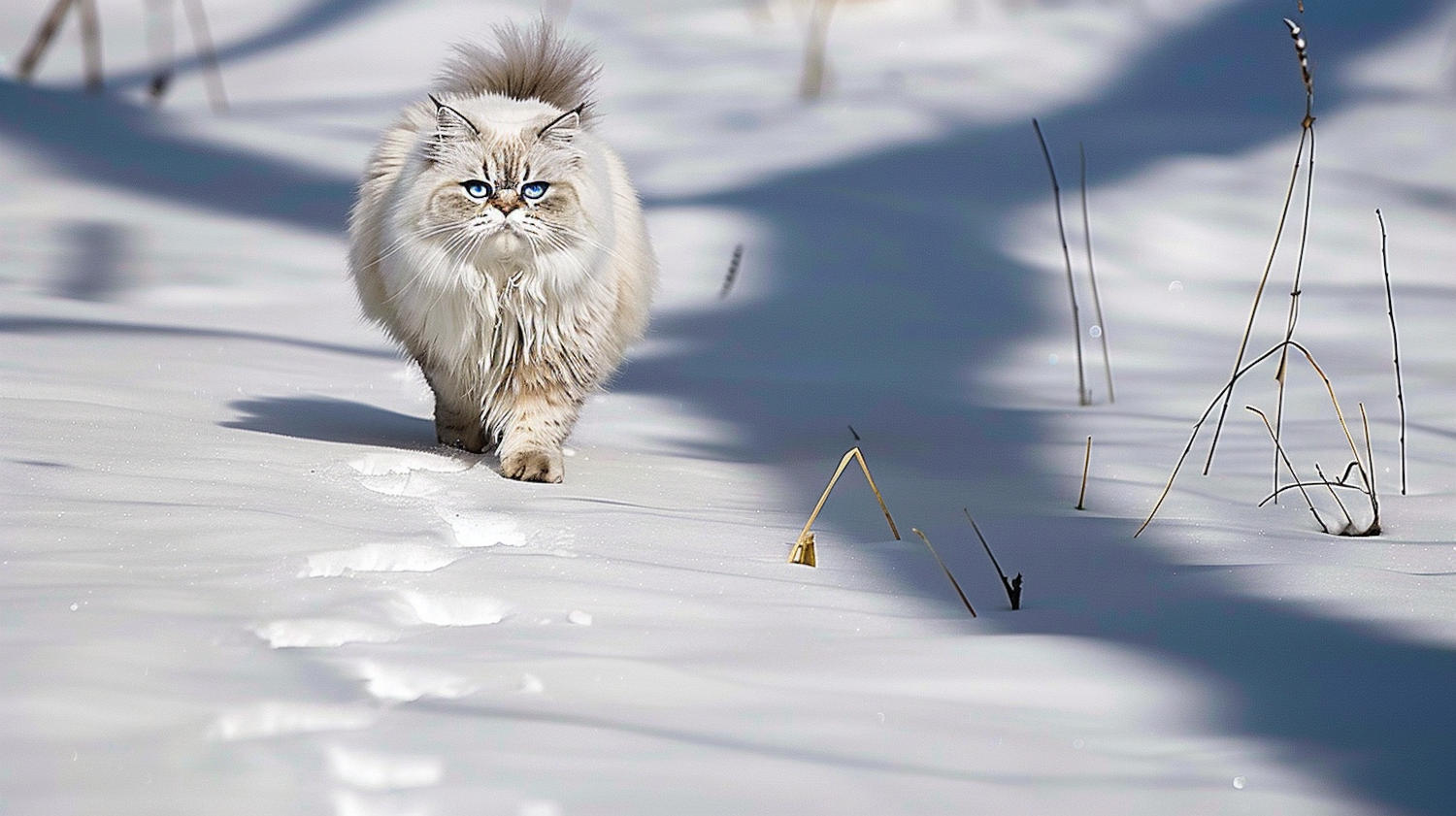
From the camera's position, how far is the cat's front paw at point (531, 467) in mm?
2414

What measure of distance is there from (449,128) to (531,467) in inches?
24.8

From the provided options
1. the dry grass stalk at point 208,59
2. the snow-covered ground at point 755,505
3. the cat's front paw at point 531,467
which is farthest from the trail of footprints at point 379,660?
the dry grass stalk at point 208,59

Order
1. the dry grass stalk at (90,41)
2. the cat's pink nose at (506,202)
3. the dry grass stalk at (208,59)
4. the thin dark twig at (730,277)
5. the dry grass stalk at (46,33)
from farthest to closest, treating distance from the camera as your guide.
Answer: the dry grass stalk at (208,59) < the dry grass stalk at (90,41) < the dry grass stalk at (46,33) < the thin dark twig at (730,277) < the cat's pink nose at (506,202)

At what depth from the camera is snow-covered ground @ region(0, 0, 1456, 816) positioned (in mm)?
1162

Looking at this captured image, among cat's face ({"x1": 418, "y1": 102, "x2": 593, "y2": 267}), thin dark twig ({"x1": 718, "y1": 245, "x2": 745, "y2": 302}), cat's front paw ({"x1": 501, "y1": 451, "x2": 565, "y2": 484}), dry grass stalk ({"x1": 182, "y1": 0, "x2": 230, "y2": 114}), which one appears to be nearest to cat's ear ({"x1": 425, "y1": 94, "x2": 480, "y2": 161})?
cat's face ({"x1": 418, "y1": 102, "x2": 593, "y2": 267})

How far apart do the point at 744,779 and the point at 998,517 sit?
4.02 ft

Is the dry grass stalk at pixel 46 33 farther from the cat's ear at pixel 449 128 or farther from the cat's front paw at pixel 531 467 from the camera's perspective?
the cat's front paw at pixel 531 467

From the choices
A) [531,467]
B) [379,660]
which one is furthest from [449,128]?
[379,660]

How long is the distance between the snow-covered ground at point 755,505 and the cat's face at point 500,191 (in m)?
0.43

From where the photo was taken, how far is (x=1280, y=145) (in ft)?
21.7

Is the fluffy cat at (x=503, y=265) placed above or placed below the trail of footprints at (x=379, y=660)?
above

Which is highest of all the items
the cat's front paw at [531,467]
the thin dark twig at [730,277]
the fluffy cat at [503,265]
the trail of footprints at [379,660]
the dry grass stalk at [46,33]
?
the dry grass stalk at [46,33]

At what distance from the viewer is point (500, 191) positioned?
2.40 metres

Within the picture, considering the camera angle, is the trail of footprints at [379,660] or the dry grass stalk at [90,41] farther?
the dry grass stalk at [90,41]
